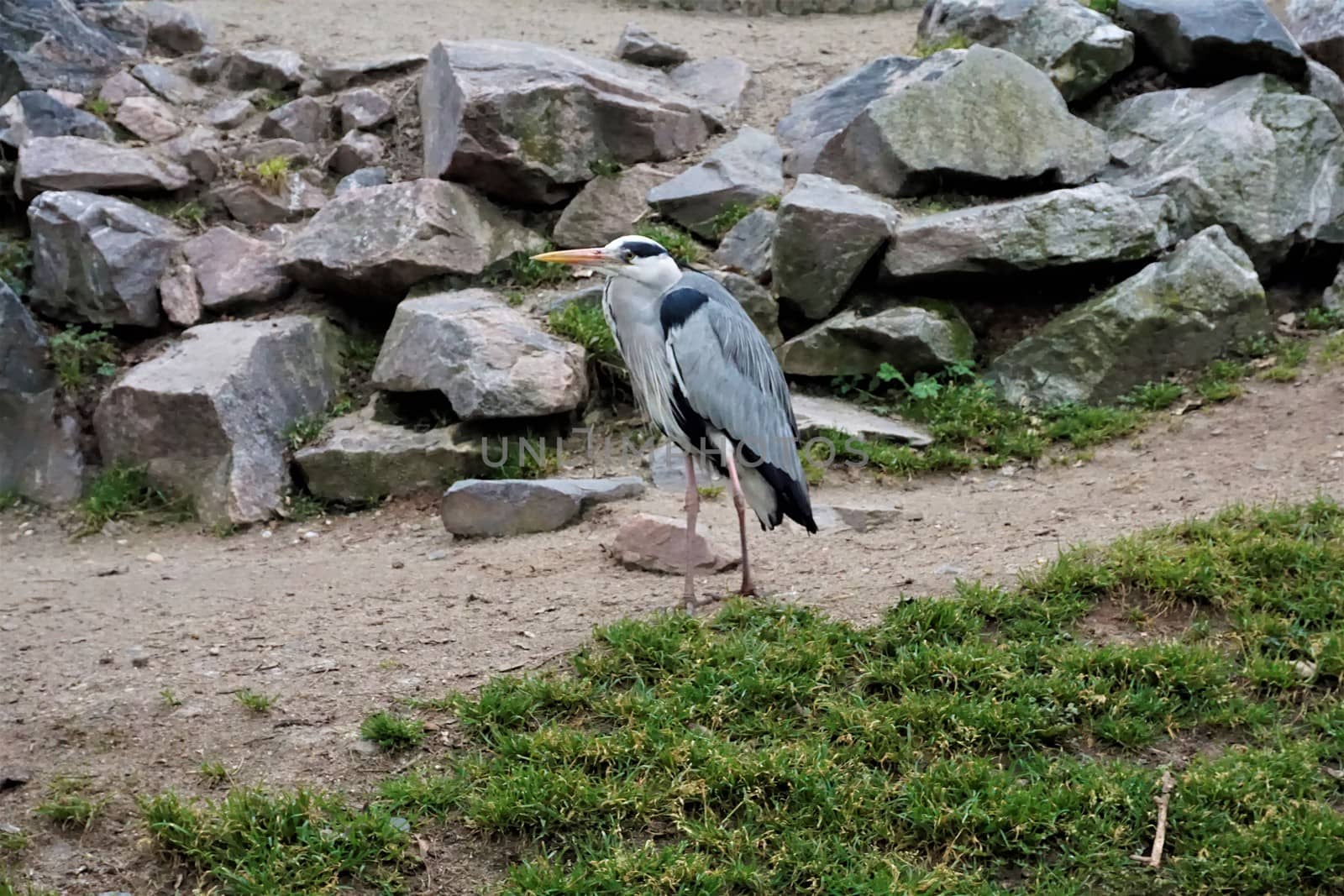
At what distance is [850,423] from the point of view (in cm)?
654

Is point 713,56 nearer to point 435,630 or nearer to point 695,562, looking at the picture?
point 695,562

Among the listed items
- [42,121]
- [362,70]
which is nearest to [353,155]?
[362,70]

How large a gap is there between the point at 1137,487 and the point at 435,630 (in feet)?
10.5

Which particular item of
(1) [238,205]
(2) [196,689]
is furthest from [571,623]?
(1) [238,205]

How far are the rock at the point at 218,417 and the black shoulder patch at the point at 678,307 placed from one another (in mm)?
2725

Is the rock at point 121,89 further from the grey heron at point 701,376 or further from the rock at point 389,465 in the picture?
the grey heron at point 701,376

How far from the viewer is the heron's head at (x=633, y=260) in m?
4.62

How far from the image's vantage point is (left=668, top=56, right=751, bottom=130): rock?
8672mm

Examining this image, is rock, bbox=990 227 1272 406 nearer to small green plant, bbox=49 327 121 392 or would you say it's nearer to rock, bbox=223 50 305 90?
small green plant, bbox=49 327 121 392

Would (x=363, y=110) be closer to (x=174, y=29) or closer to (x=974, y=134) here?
(x=174, y=29)

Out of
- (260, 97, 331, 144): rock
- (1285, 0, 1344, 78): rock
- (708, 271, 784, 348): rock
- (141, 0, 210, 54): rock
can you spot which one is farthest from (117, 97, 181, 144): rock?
(1285, 0, 1344, 78): rock

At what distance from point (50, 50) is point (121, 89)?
573 mm

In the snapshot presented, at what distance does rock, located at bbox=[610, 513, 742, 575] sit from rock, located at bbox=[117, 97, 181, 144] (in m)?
5.19

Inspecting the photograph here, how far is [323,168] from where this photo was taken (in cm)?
821
